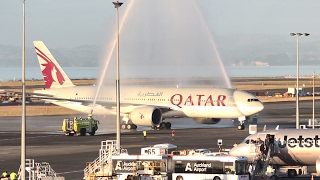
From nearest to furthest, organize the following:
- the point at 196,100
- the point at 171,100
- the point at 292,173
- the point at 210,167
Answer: the point at 210,167, the point at 292,173, the point at 196,100, the point at 171,100

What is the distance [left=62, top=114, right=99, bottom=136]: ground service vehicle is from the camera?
84.6m

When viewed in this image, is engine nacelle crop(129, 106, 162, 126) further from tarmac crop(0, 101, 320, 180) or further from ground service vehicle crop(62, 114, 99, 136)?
ground service vehicle crop(62, 114, 99, 136)

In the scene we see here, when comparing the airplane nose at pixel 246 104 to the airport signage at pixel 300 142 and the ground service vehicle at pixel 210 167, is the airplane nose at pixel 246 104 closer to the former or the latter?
the airport signage at pixel 300 142

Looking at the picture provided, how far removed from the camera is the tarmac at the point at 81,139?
63.0 m

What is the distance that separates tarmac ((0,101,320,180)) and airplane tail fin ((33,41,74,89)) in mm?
5400

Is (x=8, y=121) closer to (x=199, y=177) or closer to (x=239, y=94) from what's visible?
(x=239, y=94)

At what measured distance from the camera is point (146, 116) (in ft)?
284

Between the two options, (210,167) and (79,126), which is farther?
(79,126)

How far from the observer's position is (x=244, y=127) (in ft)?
295

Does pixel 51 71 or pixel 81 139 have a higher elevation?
pixel 51 71

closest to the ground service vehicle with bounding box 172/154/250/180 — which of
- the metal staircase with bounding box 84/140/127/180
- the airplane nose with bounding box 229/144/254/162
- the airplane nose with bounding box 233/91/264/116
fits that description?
the metal staircase with bounding box 84/140/127/180

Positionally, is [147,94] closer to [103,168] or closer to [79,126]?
[79,126]

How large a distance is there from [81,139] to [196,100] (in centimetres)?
1400

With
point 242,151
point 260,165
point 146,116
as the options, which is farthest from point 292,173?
point 146,116
